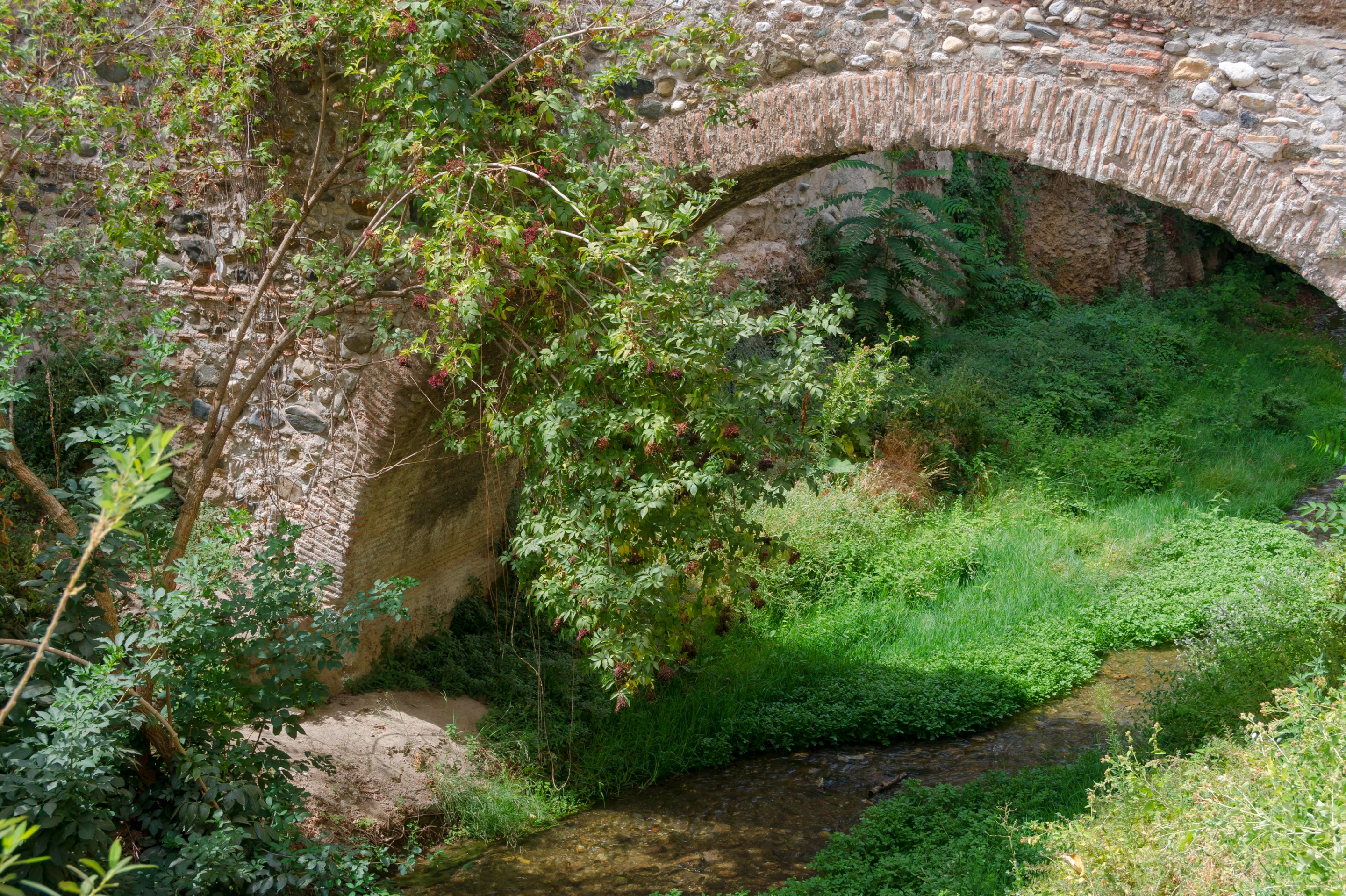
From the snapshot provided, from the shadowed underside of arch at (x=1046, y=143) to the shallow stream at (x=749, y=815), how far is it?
112 inches

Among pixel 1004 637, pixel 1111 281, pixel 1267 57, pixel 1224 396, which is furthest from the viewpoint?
pixel 1111 281

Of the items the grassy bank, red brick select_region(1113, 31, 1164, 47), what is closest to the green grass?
the grassy bank

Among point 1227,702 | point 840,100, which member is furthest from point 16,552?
point 1227,702

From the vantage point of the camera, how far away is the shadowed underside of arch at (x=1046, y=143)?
4.12m

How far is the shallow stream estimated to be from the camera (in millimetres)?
5047

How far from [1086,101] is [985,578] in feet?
15.1

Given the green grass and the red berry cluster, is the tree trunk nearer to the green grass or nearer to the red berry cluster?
the red berry cluster

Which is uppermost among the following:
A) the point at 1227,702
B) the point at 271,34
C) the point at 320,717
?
the point at 271,34

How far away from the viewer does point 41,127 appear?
5.14m

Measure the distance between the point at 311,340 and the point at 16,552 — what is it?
183 cm

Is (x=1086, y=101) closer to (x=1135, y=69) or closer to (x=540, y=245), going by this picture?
(x=1135, y=69)

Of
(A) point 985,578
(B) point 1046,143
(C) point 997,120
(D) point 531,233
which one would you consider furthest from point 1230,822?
(A) point 985,578

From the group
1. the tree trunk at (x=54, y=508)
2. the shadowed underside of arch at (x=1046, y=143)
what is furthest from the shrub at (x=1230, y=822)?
the tree trunk at (x=54, y=508)

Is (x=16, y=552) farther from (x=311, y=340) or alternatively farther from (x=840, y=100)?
(x=840, y=100)
